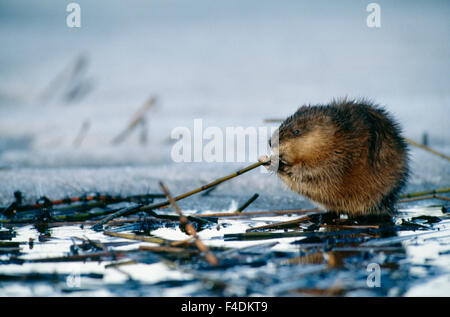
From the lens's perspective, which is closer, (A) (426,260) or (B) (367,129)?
(A) (426,260)

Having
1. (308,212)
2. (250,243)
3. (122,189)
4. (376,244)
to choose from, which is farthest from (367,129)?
(122,189)

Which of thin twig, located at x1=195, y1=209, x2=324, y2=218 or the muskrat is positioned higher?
the muskrat

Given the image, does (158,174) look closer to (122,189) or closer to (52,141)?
(122,189)

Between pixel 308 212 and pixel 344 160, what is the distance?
0.54m

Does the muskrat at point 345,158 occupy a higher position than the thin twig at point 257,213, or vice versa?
the muskrat at point 345,158

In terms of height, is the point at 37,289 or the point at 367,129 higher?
the point at 367,129

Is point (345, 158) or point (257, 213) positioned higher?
point (345, 158)

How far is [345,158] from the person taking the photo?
355 cm

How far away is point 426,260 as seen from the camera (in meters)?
2.33

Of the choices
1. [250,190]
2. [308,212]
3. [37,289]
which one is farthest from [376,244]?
[250,190]

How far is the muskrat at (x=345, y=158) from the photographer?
3486 millimetres

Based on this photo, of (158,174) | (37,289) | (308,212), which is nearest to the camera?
(37,289)

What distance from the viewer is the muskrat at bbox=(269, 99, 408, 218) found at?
11.4 feet
